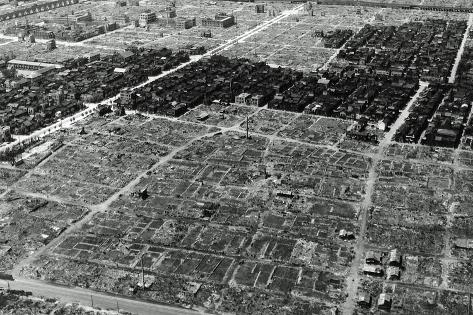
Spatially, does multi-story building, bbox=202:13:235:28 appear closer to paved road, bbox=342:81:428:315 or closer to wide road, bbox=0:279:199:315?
paved road, bbox=342:81:428:315

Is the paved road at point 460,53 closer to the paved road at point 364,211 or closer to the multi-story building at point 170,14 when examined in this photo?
the paved road at point 364,211

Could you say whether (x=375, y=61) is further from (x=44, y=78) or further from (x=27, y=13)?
(x=27, y=13)

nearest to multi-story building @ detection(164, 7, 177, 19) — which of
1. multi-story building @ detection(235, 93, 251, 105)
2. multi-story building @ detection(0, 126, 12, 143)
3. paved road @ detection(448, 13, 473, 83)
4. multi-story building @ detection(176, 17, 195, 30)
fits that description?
multi-story building @ detection(176, 17, 195, 30)

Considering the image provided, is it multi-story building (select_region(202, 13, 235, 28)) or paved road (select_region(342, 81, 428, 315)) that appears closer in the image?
paved road (select_region(342, 81, 428, 315))

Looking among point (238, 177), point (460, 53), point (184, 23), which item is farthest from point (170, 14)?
point (238, 177)

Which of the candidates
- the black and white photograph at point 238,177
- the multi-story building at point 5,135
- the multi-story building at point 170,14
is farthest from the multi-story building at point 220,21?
the multi-story building at point 5,135

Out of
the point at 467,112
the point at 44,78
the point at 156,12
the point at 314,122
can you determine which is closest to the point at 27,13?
the point at 156,12

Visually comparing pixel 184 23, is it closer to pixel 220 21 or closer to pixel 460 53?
pixel 220 21

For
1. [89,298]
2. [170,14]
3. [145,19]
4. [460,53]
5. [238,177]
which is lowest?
[460,53]
